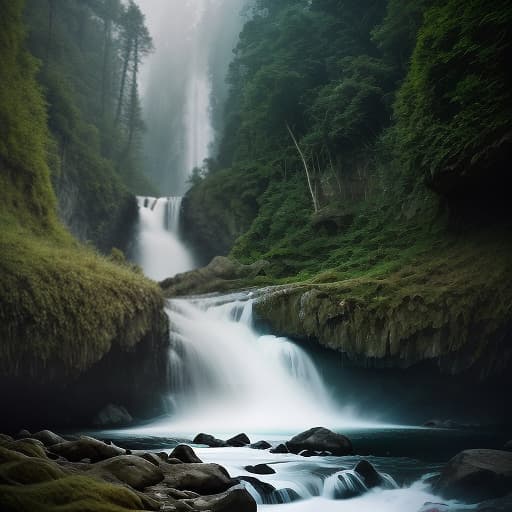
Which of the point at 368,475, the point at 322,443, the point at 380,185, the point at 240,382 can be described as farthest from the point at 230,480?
the point at 380,185

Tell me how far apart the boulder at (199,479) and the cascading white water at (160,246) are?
23.9 metres

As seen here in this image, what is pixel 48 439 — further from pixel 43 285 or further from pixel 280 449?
pixel 280 449

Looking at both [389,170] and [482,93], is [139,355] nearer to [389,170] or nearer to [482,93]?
[482,93]

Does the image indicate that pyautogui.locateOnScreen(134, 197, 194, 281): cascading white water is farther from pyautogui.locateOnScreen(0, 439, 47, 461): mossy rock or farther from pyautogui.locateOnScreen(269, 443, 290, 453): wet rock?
pyautogui.locateOnScreen(0, 439, 47, 461): mossy rock

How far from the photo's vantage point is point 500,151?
35.9 feet

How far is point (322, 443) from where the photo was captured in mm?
8086

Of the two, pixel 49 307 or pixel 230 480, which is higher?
pixel 49 307

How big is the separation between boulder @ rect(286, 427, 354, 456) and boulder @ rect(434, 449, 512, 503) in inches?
86.0

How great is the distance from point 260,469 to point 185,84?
8137cm

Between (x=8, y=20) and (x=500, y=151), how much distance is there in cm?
1477

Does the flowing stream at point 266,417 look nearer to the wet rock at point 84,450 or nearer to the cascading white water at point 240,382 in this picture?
the cascading white water at point 240,382

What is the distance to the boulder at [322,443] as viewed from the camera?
7.97 metres

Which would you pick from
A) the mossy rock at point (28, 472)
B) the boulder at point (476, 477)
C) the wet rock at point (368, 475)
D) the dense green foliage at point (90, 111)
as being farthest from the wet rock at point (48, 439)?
the dense green foliage at point (90, 111)

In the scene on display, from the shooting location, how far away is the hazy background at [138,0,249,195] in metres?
62.4
